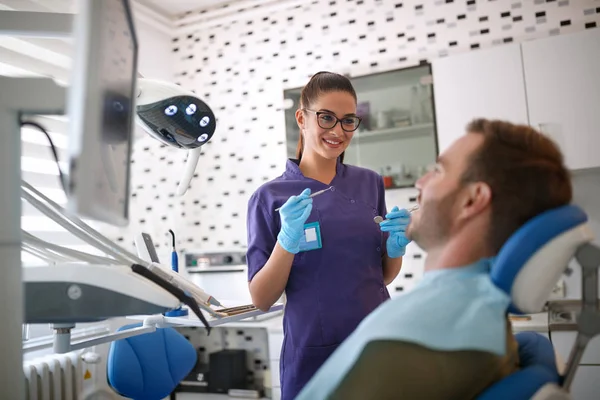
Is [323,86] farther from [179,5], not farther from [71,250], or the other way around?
[179,5]

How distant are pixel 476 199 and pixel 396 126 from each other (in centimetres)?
232

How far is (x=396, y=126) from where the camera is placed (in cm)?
321

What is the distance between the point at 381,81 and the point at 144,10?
1933 millimetres

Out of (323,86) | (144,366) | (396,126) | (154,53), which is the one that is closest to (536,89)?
(396,126)

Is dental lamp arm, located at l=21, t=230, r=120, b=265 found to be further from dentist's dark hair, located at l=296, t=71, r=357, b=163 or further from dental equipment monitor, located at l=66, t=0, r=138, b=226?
dentist's dark hair, located at l=296, t=71, r=357, b=163

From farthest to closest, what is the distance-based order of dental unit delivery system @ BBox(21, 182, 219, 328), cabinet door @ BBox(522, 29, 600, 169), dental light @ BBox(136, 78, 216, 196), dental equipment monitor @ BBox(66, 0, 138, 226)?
cabinet door @ BBox(522, 29, 600, 169), dental light @ BBox(136, 78, 216, 196), dental unit delivery system @ BBox(21, 182, 219, 328), dental equipment monitor @ BBox(66, 0, 138, 226)

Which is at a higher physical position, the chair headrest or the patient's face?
the patient's face

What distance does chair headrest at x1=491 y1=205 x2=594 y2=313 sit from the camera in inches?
31.7

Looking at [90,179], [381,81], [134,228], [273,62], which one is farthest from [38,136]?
[90,179]

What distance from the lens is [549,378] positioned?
832 mm

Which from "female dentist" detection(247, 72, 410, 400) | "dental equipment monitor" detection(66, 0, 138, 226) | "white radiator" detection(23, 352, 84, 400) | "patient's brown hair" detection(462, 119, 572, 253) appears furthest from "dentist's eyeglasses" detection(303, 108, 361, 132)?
"white radiator" detection(23, 352, 84, 400)

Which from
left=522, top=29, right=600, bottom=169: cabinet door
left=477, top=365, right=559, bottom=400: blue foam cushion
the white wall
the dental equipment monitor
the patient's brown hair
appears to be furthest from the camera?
the white wall

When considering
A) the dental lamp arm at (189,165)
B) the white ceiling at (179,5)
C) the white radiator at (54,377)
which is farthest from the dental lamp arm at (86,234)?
the white ceiling at (179,5)

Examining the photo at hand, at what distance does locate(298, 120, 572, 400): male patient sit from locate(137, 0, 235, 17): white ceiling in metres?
3.54
